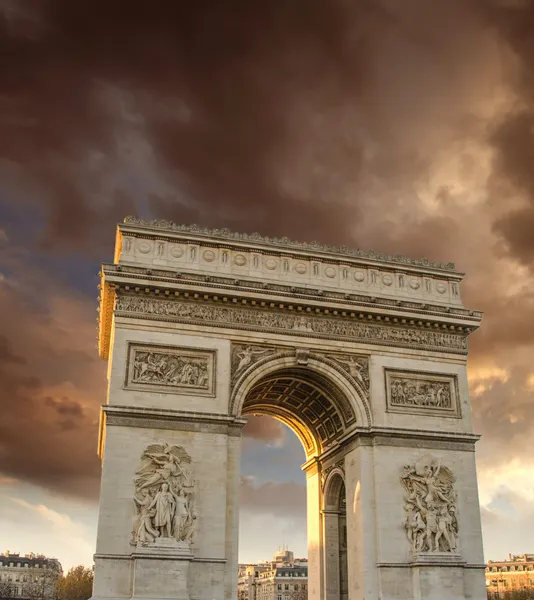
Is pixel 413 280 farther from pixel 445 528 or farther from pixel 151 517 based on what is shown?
pixel 151 517

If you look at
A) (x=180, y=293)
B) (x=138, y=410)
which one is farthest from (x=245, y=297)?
(x=138, y=410)

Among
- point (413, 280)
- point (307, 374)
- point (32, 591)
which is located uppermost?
point (413, 280)

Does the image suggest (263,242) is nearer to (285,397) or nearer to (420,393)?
(285,397)

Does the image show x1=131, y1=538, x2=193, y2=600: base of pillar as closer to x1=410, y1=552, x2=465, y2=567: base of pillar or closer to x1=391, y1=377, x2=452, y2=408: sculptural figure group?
x1=410, y1=552, x2=465, y2=567: base of pillar

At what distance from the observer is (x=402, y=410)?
26562 mm

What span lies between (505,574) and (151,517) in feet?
337

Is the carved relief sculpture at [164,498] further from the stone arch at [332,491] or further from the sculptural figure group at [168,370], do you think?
the stone arch at [332,491]

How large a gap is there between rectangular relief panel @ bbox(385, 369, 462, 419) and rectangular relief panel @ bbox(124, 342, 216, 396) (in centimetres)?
652

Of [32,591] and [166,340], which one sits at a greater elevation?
[166,340]

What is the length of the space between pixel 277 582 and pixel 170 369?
93.3 meters

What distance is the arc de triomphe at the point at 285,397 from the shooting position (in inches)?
897

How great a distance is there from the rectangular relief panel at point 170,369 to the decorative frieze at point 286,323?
3.59 ft

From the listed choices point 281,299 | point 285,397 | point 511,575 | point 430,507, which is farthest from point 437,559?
point 511,575

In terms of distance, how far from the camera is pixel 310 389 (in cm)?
2800
